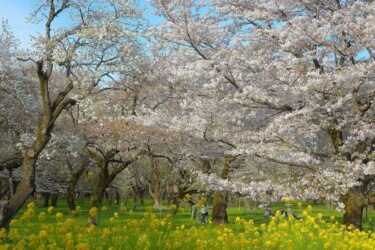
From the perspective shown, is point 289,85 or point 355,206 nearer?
point 289,85

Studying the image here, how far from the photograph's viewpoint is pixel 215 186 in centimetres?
1609

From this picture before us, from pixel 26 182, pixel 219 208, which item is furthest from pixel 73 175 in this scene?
pixel 26 182

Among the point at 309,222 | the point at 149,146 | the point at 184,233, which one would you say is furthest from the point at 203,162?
the point at 184,233

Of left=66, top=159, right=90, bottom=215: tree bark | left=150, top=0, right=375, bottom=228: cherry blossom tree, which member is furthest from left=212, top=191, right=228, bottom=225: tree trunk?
left=150, top=0, right=375, bottom=228: cherry blossom tree

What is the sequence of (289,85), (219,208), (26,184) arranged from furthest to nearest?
Answer: (219,208), (26,184), (289,85)

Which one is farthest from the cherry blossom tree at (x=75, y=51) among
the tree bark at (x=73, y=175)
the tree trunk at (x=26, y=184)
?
the tree bark at (x=73, y=175)

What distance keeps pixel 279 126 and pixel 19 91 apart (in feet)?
47.9

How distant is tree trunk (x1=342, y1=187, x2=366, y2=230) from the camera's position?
15148 millimetres

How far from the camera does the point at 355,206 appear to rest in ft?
49.8

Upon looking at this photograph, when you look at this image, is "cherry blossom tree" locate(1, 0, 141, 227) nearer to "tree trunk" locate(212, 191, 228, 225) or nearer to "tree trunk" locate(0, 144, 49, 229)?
"tree trunk" locate(0, 144, 49, 229)

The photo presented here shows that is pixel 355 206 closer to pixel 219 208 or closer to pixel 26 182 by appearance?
pixel 26 182

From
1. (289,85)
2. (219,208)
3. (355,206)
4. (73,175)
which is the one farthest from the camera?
(73,175)

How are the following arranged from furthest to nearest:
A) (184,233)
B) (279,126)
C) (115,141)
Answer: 1. (115,141)
2. (279,126)
3. (184,233)

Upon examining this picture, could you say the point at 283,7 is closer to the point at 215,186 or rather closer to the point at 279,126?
the point at 279,126
